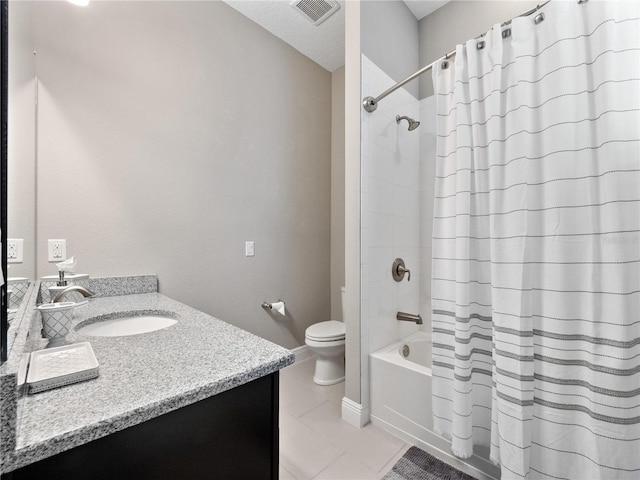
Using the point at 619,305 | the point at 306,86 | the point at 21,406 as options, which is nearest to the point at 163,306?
the point at 21,406

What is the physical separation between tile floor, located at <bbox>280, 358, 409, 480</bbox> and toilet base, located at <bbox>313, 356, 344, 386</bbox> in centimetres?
13

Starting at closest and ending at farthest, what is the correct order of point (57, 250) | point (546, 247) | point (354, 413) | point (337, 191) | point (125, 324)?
1. point (546, 247)
2. point (125, 324)
3. point (57, 250)
4. point (354, 413)
5. point (337, 191)

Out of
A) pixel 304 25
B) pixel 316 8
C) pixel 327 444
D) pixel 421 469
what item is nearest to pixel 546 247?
pixel 421 469

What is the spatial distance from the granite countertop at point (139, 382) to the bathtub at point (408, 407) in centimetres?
103

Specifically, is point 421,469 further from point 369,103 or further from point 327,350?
point 369,103

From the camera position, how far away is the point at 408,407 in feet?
4.96

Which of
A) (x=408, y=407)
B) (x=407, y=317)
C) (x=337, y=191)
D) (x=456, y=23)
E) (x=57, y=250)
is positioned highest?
(x=456, y=23)

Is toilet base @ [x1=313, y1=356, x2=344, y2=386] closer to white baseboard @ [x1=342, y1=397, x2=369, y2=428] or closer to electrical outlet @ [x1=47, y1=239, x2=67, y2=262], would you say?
white baseboard @ [x1=342, y1=397, x2=369, y2=428]

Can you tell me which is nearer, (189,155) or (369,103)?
(369,103)

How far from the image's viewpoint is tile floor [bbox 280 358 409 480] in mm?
1336

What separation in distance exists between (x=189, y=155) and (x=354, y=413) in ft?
6.16

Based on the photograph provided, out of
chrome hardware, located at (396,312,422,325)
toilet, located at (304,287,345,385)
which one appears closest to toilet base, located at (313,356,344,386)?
toilet, located at (304,287,345,385)

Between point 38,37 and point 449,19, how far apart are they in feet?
8.06

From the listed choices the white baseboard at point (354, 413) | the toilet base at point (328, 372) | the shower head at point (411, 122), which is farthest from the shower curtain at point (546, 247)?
the toilet base at point (328, 372)
